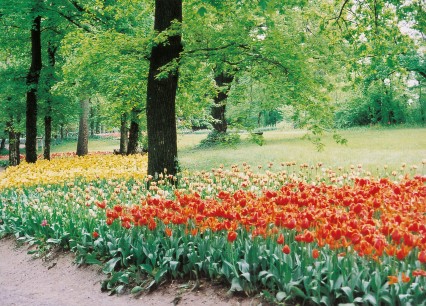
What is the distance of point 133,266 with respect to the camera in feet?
16.6

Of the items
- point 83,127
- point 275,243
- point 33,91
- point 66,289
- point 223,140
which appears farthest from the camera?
point 83,127

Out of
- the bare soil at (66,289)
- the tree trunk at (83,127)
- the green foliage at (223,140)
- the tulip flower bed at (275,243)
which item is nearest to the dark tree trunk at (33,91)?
the tree trunk at (83,127)

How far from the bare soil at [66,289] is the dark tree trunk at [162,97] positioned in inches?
134

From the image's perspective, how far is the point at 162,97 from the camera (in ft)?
30.7

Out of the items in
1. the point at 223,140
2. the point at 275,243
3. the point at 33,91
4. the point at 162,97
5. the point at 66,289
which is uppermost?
the point at 33,91

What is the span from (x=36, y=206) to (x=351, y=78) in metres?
6.53

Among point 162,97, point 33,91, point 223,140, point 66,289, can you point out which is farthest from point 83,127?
point 66,289

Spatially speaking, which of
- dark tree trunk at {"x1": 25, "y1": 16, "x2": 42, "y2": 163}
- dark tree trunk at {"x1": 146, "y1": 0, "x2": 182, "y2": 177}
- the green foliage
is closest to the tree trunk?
dark tree trunk at {"x1": 25, "y1": 16, "x2": 42, "y2": 163}

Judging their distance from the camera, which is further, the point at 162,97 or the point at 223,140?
the point at 223,140

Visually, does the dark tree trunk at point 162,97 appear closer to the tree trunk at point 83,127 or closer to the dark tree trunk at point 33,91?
the dark tree trunk at point 33,91

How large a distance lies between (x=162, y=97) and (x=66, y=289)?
496cm

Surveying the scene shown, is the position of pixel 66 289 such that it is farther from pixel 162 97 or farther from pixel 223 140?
pixel 223 140

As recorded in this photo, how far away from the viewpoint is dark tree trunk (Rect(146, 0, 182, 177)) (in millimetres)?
9266

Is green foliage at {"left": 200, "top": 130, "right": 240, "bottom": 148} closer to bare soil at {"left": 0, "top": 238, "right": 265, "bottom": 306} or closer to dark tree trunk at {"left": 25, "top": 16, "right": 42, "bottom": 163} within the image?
bare soil at {"left": 0, "top": 238, "right": 265, "bottom": 306}
